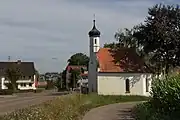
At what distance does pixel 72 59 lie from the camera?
521 feet

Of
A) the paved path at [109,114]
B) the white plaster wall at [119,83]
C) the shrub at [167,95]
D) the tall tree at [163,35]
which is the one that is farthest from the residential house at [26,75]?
the shrub at [167,95]

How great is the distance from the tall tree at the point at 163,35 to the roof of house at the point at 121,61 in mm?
4357

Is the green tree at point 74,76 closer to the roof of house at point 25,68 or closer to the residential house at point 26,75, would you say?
the residential house at point 26,75

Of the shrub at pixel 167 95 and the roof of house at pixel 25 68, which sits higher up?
the roof of house at pixel 25 68

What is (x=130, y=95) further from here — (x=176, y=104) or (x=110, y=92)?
(x=176, y=104)

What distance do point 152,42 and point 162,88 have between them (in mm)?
29219

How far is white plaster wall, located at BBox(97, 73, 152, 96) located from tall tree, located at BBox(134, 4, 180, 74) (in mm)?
4599

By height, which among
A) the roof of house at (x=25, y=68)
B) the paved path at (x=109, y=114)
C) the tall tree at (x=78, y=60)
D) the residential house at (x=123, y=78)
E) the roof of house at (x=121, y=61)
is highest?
the tall tree at (x=78, y=60)

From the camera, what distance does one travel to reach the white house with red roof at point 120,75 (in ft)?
192

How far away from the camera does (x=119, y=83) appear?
192 ft

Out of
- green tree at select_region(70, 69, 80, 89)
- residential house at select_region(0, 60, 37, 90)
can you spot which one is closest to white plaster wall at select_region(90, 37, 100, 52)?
green tree at select_region(70, 69, 80, 89)

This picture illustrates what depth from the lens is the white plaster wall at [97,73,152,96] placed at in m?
58.4

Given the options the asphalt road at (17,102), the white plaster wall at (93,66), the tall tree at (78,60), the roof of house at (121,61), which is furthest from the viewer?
the tall tree at (78,60)

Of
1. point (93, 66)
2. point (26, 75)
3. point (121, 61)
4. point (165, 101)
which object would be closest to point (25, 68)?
point (26, 75)
